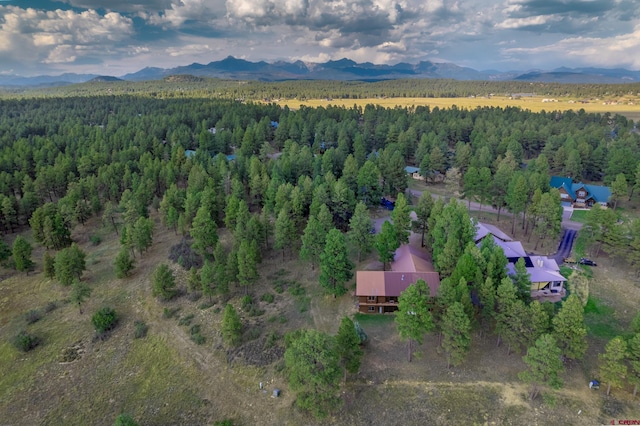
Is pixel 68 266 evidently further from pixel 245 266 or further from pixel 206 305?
pixel 245 266

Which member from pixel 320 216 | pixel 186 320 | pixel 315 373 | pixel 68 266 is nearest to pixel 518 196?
pixel 320 216

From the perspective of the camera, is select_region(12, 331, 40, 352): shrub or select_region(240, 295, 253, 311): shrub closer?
select_region(12, 331, 40, 352): shrub

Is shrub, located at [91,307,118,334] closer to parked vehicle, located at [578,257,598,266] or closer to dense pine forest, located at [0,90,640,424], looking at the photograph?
dense pine forest, located at [0,90,640,424]

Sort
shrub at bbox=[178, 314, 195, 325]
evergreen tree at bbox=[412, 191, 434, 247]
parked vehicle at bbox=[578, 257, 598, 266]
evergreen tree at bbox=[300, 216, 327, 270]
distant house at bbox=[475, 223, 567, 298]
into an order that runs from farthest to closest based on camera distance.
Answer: evergreen tree at bbox=[412, 191, 434, 247], parked vehicle at bbox=[578, 257, 598, 266], evergreen tree at bbox=[300, 216, 327, 270], distant house at bbox=[475, 223, 567, 298], shrub at bbox=[178, 314, 195, 325]

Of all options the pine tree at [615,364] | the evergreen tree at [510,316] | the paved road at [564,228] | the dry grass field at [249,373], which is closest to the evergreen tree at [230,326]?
the dry grass field at [249,373]

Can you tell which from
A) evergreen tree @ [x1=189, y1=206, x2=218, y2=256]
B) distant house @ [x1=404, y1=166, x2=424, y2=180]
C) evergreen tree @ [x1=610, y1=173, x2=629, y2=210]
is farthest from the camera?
distant house @ [x1=404, y1=166, x2=424, y2=180]

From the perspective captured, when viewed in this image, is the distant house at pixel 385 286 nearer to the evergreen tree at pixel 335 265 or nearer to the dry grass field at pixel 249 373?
the dry grass field at pixel 249 373

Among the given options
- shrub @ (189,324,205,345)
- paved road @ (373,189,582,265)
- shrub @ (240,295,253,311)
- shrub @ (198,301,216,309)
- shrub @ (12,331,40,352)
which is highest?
paved road @ (373,189,582,265)

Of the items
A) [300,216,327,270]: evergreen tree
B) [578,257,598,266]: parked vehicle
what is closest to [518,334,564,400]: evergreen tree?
[300,216,327,270]: evergreen tree
